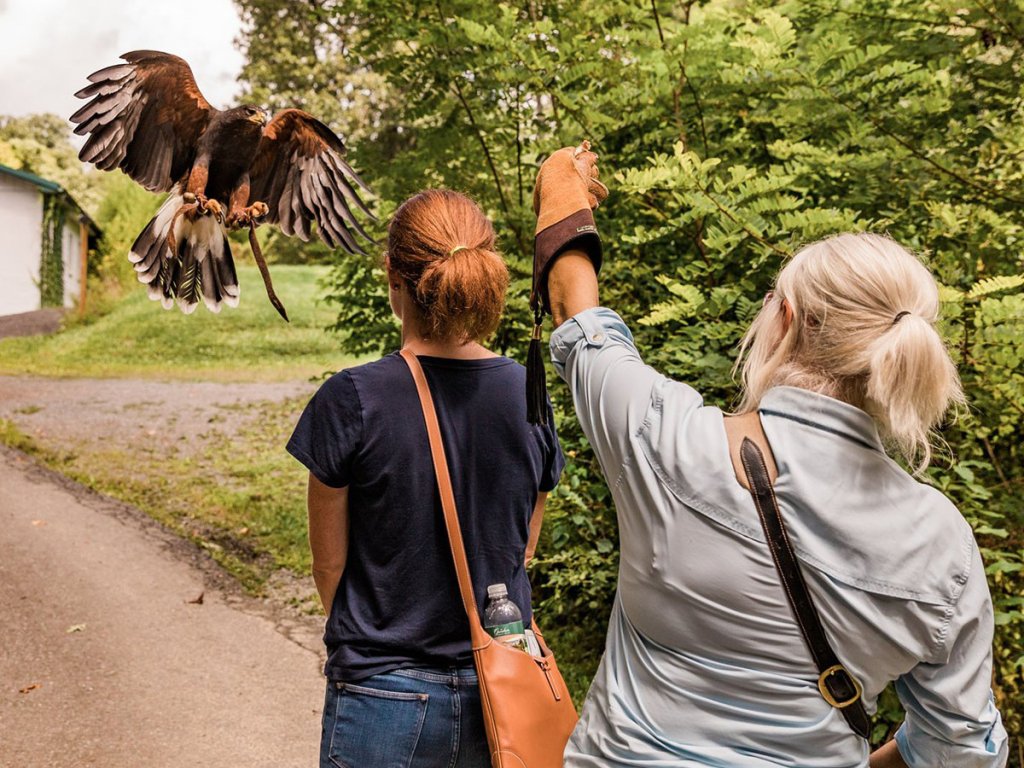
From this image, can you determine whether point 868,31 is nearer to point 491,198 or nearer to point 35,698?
point 491,198

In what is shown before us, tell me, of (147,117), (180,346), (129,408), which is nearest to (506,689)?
(147,117)

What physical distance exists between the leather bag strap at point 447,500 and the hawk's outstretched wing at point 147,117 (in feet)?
2.72

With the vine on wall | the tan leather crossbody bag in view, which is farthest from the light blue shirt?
the vine on wall

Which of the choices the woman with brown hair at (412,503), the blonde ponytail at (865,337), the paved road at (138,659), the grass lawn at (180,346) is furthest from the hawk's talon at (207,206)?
the grass lawn at (180,346)

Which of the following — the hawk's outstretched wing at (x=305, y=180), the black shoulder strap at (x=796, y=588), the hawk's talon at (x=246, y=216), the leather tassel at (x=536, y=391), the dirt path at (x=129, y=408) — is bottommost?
the dirt path at (x=129, y=408)

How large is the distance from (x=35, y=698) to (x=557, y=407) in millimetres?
2976

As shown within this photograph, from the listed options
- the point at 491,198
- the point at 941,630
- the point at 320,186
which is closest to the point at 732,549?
the point at 941,630

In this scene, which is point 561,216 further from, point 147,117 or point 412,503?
point 147,117

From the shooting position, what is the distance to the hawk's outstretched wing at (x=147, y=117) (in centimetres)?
219

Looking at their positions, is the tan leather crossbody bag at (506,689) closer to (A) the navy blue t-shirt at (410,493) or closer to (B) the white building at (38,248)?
(A) the navy blue t-shirt at (410,493)

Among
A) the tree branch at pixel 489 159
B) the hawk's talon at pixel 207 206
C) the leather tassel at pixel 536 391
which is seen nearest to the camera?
the leather tassel at pixel 536 391

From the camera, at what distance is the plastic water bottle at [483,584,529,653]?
1.94 metres

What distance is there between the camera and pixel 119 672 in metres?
5.25

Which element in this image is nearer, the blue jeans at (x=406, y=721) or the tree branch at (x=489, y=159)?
the blue jeans at (x=406, y=721)
